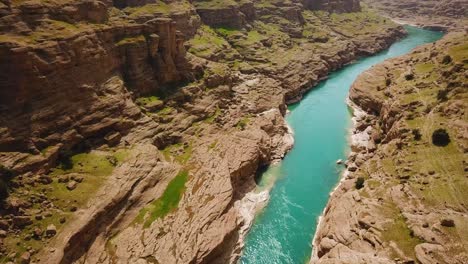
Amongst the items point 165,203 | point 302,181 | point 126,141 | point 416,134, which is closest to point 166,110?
point 126,141

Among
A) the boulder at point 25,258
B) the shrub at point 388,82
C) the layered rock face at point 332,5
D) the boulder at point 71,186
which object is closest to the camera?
the boulder at point 25,258

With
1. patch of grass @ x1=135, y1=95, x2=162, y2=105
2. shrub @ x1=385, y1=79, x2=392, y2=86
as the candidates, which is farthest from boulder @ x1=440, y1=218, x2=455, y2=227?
shrub @ x1=385, y1=79, x2=392, y2=86

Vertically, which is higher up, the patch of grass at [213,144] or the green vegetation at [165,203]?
the green vegetation at [165,203]

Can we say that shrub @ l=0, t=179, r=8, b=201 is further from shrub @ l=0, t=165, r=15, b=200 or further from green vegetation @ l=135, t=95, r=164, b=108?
green vegetation @ l=135, t=95, r=164, b=108

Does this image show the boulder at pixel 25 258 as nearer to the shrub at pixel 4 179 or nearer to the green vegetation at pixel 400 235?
the shrub at pixel 4 179

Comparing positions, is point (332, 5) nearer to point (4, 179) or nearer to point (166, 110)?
point (166, 110)

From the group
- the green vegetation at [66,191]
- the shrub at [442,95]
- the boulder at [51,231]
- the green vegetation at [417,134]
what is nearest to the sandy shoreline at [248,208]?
the green vegetation at [66,191]

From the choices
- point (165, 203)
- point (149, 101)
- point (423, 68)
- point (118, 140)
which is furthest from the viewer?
point (423, 68)
